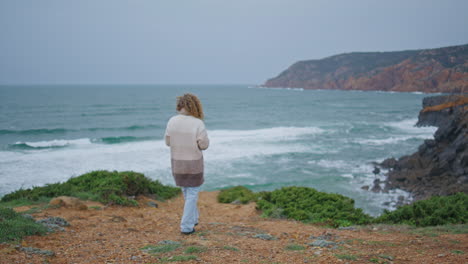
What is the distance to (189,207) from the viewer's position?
197 inches

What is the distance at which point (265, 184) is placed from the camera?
57.4 ft

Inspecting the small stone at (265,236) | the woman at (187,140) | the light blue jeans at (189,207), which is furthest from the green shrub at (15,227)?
the small stone at (265,236)

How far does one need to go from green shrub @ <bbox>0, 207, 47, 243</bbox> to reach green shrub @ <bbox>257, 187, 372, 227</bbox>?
471cm

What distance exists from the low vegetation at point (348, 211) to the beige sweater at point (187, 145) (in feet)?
11.5

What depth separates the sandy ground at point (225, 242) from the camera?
13.0 ft

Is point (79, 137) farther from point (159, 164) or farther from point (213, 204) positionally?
point (213, 204)

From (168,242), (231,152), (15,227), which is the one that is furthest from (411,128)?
(15,227)

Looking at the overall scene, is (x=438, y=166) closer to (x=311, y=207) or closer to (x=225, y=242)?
(x=311, y=207)

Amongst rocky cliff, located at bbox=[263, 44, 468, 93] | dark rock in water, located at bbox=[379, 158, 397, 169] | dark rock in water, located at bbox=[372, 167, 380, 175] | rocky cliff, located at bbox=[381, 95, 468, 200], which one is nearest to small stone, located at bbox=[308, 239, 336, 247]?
rocky cliff, located at bbox=[381, 95, 468, 200]

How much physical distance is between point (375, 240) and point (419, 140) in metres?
28.7

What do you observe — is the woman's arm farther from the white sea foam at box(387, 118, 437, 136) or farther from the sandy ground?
the white sea foam at box(387, 118, 437, 136)

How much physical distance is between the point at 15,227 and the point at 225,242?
298 centimetres

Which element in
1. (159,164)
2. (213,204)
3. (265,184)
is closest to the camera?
(213,204)

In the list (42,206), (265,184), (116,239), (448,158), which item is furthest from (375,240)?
(448,158)
